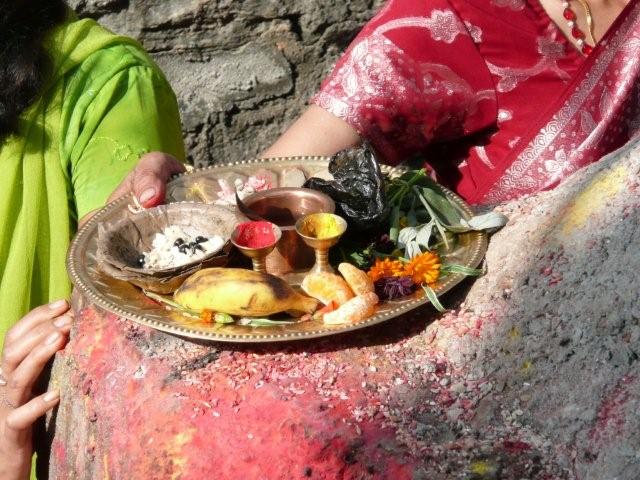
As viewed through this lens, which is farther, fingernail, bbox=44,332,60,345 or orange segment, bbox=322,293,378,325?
fingernail, bbox=44,332,60,345

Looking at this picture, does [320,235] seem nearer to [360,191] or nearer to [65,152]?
[360,191]

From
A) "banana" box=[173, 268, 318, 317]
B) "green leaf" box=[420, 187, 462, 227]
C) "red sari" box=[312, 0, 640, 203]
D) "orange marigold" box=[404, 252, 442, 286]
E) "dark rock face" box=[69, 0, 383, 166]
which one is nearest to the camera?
"banana" box=[173, 268, 318, 317]

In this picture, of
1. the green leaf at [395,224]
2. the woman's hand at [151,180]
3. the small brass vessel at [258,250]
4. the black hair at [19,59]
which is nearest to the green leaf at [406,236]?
the green leaf at [395,224]

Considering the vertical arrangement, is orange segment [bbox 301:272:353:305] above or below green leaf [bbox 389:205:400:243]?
above

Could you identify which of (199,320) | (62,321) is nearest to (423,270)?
(199,320)

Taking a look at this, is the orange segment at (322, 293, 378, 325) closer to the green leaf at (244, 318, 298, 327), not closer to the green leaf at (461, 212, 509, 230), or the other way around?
the green leaf at (244, 318, 298, 327)

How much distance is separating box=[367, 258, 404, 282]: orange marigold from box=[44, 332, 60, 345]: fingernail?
1.95 feet

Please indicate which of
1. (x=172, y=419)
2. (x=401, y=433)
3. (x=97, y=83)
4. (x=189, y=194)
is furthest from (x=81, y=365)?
(x=97, y=83)

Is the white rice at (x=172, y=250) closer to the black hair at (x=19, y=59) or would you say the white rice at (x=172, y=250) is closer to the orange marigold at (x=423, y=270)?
the orange marigold at (x=423, y=270)

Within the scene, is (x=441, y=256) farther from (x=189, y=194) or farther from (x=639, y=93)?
(x=639, y=93)

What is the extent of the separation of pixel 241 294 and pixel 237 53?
8.29 feet

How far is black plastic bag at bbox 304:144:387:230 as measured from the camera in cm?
140

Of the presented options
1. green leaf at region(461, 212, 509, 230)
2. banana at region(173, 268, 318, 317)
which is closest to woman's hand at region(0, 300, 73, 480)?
banana at region(173, 268, 318, 317)

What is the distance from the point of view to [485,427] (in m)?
1.15
